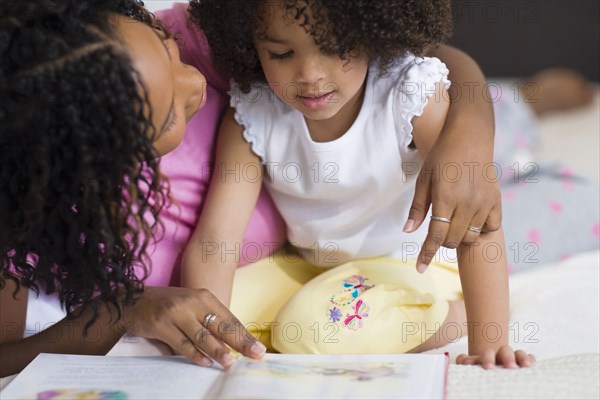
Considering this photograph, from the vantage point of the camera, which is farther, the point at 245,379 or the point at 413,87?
the point at 413,87

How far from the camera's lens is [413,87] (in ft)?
3.61

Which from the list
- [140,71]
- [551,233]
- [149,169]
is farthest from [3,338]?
[551,233]

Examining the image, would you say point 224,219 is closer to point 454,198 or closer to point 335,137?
point 335,137

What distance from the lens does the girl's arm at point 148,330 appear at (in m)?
0.92

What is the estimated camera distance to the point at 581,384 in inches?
31.7

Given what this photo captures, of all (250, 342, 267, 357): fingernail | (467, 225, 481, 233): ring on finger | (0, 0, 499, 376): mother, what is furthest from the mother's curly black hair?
(250, 342, 267, 357): fingernail

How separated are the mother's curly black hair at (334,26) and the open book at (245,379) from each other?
39 cm

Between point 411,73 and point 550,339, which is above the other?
point 411,73

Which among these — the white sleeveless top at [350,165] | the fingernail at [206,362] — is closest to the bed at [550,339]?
the fingernail at [206,362]

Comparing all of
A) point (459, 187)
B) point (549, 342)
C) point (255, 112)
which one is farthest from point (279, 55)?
point (549, 342)

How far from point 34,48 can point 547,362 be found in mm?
621

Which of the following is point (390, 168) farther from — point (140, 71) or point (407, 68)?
point (140, 71)

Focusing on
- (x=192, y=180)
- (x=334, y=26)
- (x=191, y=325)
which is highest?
(x=334, y=26)

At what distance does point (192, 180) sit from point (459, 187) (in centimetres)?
44
